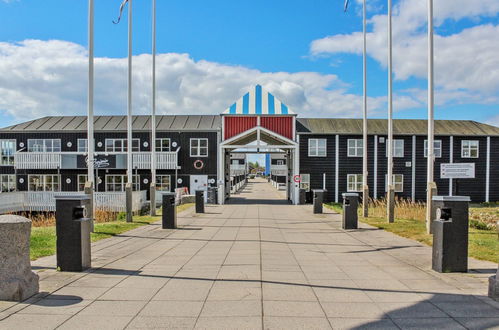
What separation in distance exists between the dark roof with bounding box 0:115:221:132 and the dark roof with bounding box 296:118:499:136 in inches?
333

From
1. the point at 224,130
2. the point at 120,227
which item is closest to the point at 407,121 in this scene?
the point at 224,130

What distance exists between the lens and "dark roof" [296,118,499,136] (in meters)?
35.8

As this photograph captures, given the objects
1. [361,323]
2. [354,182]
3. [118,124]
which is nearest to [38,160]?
[118,124]

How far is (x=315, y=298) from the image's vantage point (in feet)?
19.5

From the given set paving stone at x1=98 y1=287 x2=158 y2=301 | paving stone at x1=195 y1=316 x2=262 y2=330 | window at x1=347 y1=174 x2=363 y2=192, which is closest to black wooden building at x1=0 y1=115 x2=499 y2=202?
window at x1=347 y1=174 x2=363 y2=192

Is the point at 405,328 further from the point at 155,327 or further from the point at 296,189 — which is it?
the point at 296,189

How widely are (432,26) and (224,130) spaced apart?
20.4 m

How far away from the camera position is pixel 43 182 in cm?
3666

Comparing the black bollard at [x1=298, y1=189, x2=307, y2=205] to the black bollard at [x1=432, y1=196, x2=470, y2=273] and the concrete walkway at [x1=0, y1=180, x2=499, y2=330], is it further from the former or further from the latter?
the black bollard at [x1=432, y1=196, x2=470, y2=273]

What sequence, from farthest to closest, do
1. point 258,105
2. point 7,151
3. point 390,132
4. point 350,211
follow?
point 7,151 < point 258,105 < point 390,132 < point 350,211

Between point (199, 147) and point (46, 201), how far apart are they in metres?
12.9

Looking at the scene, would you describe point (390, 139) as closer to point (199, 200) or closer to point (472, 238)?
point (472, 238)

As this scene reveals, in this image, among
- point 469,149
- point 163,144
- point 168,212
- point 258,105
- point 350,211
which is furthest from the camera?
point 163,144

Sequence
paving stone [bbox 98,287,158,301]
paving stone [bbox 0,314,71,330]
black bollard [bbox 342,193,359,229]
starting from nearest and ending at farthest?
1. paving stone [bbox 0,314,71,330]
2. paving stone [bbox 98,287,158,301]
3. black bollard [bbox 342,193,359,229]
